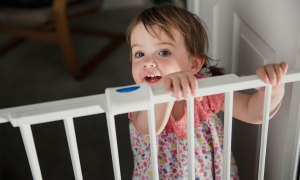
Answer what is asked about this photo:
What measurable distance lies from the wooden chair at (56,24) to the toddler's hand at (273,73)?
1640 mm

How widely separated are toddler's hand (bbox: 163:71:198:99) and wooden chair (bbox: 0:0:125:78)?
1.63 m

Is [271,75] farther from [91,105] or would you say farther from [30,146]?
[30,146]

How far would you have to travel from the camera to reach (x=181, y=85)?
0.75 metres

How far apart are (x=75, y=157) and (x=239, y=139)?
71 cm

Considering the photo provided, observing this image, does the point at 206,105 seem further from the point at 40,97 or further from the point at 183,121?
the point at 40,97

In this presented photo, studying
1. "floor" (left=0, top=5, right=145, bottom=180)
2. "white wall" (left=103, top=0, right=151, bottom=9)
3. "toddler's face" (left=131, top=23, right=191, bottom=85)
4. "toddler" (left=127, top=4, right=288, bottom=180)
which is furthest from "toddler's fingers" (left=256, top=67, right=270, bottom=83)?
"white wall" (left=103, top=0, right=151, bottom=9)

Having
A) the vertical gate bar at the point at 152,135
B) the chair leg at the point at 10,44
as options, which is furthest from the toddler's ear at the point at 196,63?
→ the chair leg at the point at 10,44

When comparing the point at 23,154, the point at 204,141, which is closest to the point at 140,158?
the point at 204,141

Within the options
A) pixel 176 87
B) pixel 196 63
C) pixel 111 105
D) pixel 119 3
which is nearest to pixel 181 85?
pixel 176 87

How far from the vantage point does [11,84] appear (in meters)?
2.44

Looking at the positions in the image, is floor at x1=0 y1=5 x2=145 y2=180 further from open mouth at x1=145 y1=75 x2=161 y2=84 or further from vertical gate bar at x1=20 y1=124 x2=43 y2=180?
vertical gate bar at x1=20 y1=124 x2=43 y2=180

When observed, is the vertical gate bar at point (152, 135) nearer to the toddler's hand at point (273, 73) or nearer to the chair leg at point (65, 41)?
the toddler's hand at point (273, 73)

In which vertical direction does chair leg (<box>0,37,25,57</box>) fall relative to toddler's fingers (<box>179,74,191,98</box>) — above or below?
above

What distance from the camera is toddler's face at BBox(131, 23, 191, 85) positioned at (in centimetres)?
97
